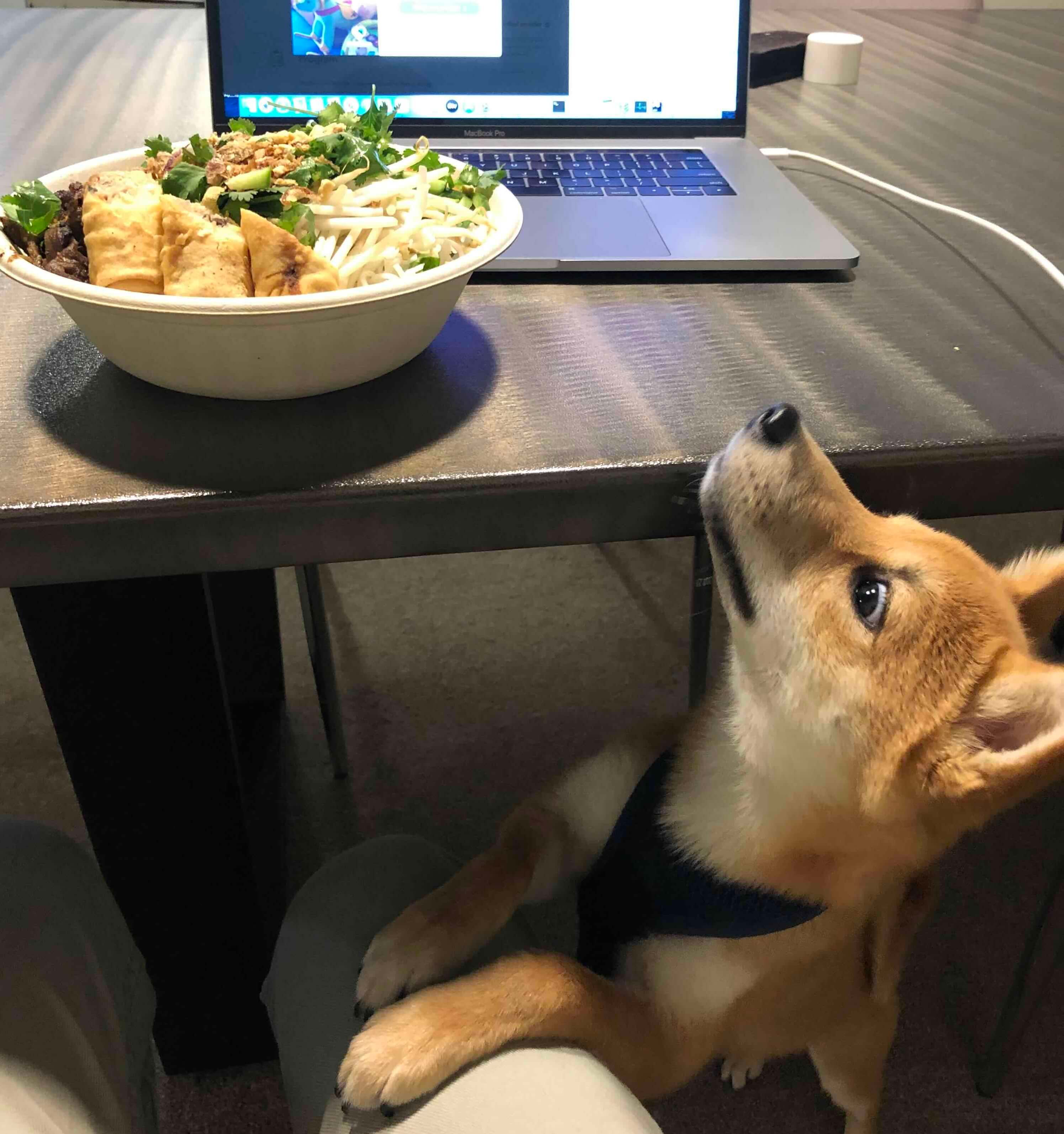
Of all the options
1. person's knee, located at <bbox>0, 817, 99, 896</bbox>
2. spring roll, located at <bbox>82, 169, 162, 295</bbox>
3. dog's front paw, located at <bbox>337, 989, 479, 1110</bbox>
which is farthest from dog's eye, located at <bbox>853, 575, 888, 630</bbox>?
person's knee, located at <bbox>0, 817, 99, 896</bbox>

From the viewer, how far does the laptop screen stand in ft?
3.28

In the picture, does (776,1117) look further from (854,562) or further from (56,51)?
(56,51)

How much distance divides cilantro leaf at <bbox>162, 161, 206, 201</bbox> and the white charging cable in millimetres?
693

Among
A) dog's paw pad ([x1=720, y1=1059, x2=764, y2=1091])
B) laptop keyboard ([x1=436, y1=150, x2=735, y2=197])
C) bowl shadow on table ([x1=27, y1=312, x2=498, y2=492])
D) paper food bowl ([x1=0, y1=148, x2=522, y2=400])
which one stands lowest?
dog's paw pad ([x1=720, y1=1059, x2=764, y2=1091])

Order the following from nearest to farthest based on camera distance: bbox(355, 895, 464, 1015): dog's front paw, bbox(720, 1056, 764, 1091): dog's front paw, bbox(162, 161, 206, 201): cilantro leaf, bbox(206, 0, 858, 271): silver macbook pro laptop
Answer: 1. bbox(162, 161, 206, 201): cilantro leaf
2. bbox(355, 895, 464, 1015): dog's front paw
3. bbox(206, 0, 858, 271): silver macbook pro laptop
4. bbox(720, 1056, 764, 1091): dog's front paw

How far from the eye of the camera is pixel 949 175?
110 centimetres

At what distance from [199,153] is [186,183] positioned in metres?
0.04

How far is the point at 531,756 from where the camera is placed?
62.3 inches

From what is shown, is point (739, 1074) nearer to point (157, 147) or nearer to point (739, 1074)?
point (739, 1074)

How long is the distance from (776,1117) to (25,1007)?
90 centimetres

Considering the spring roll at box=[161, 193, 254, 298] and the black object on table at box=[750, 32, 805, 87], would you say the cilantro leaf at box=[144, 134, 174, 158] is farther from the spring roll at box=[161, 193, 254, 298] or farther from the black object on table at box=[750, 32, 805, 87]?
the black object on table at box=[750, 32, 805, 87]

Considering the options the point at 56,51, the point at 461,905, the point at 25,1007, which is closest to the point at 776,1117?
the point at 461,905

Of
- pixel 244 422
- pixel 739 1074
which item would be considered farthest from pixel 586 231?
pixel 739 1074

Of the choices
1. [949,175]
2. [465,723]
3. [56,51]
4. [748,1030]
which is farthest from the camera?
[465,723]
